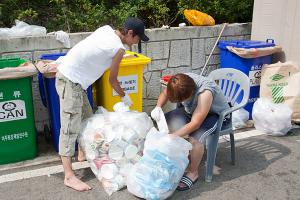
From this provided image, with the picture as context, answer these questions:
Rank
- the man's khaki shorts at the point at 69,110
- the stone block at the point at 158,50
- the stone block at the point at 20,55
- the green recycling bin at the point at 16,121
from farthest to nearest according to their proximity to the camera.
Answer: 1. the stone block at the point at 158,50
2. the stone block at the point at 20,55
3. the green recycling bin at the point at 16,121
4. the man's khaki shorts at the point at 69,110

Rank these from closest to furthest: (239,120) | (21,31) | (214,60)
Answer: (21,31) → (239,120) → (214,60)

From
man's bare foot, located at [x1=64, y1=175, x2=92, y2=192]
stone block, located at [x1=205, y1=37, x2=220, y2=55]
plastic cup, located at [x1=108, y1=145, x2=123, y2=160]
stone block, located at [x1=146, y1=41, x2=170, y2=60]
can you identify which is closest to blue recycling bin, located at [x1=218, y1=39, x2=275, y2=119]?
stone block, located at [x1=205, y1=37, x2=220, y2=55]

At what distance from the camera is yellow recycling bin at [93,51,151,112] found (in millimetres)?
3955

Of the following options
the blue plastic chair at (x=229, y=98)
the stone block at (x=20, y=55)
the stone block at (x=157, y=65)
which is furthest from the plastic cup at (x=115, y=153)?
the stone block at (x=157, y=65)

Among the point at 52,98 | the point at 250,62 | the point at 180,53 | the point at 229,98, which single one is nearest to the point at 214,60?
the point at 180,53

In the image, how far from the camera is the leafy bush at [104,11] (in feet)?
17.1

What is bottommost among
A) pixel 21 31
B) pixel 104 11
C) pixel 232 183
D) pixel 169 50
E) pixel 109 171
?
pixel 232 183

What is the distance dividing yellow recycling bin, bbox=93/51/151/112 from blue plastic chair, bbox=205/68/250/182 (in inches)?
31.3

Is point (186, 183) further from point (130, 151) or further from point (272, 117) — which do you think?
point (272, 117)

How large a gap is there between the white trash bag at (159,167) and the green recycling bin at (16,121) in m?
1.25

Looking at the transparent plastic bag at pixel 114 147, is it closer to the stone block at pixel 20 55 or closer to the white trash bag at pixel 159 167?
the white trash bag at pixel 159 167

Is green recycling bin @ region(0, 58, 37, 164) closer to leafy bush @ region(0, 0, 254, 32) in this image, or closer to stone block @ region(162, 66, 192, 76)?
leafy bush @ region(0, 0, 254, 32)

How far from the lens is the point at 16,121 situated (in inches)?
143

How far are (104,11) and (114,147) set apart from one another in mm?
2962
